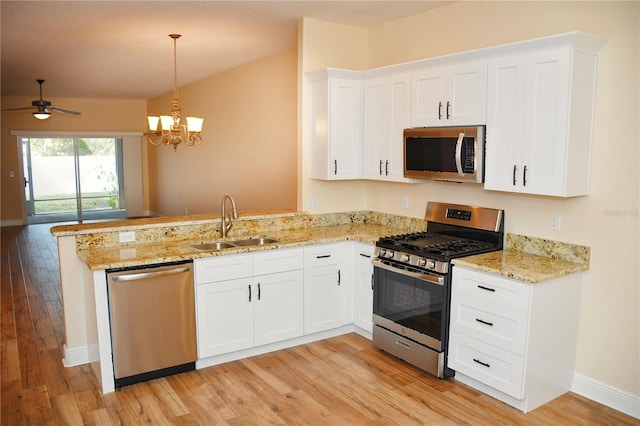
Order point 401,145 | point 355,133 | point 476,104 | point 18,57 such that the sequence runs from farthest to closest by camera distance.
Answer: point 18,57 < point 355,133 < point 401,145 < point 476,104

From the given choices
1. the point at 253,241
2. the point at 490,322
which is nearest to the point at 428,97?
the point at 490,322

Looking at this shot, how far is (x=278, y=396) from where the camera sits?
331 centimetres

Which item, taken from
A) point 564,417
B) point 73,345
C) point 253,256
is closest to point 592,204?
point 564,417

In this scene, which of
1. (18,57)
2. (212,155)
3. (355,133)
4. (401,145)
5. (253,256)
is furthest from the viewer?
(212,155)

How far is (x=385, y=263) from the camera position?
382 cm

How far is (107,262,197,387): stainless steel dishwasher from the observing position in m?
3.32

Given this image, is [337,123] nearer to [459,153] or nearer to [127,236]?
[459,153]

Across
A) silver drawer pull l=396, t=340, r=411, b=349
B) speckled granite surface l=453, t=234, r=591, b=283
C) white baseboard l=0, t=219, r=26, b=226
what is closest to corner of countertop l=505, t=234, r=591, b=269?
speckled granite surface l=453, t=234, r=591, b=283

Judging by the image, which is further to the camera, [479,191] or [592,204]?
[479,191]

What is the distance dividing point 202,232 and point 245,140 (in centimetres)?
299

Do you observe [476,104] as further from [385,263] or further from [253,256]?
[253,256]

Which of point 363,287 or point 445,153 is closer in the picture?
point 445,153

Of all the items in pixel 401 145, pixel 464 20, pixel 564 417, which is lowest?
pixel 564 417

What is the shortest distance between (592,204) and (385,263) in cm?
143
